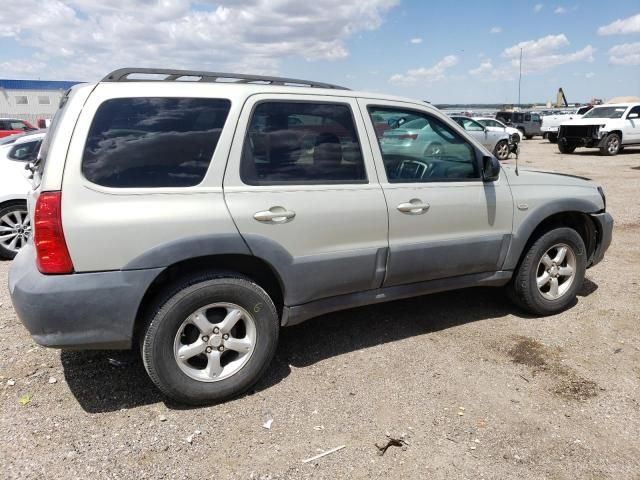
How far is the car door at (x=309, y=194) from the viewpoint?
3004 millimetres

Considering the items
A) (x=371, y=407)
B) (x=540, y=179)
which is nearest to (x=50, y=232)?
(x=371, y=407)

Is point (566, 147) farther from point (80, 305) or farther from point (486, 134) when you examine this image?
point (80, 305)

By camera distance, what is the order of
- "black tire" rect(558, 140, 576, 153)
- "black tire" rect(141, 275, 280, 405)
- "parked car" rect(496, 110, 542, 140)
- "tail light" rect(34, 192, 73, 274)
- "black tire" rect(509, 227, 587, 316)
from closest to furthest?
"tail light" rect(34, 192, 73, 274), "black tire" rect(141, 275, 280, 405), "black tire" rect(509, 227, 587, 316), "black tire" rect(558, 140, 576, 153), "parked car" rect(496, 110, 542, 140)

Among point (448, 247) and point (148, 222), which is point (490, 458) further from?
point (148, 222)

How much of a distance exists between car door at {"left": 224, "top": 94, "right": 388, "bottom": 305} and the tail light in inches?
34.6

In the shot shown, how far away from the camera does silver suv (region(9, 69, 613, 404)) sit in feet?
8.72

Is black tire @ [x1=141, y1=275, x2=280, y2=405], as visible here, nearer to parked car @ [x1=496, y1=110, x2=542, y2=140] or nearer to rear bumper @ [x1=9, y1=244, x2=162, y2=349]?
rear bumper @ [x1=9, y1=244, x2=162, y2=349]

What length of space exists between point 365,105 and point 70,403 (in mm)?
2672

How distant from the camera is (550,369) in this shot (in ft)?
11.5

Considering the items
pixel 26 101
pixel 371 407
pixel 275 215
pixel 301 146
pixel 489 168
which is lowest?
pixel 371 407

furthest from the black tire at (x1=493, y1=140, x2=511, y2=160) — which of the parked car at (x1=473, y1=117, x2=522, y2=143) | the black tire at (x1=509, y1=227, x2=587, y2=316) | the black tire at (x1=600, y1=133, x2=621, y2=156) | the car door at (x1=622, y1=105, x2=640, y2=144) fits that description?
the black tire at (x1=509, y1=227, x2=587, y2=316)

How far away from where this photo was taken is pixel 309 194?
3160 millimetres

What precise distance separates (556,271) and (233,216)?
9.55ft

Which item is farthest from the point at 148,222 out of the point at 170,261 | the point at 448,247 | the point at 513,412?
the point at 513,412
